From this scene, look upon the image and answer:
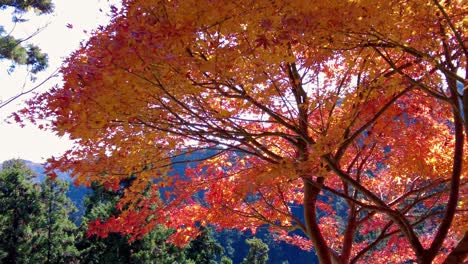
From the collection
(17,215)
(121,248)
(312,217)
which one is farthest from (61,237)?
(312,217)

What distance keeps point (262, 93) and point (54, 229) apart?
66.9 ft

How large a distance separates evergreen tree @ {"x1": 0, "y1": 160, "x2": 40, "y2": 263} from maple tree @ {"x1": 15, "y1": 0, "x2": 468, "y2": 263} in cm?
1624

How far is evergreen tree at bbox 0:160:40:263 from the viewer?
18172 millimetres

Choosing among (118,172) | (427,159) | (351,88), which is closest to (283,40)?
(351,88)

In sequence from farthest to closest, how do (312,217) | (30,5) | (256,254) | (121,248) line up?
(256,254) < (121,248) < (30,5) < (312,217)

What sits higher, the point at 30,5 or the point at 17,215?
the point at 30,5

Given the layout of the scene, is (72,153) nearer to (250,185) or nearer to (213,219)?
(250,185)

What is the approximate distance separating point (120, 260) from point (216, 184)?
39.3 ft

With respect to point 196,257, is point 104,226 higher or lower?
lower

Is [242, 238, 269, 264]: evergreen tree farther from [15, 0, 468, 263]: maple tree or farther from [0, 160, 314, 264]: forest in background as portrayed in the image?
[15, 0, 468, 263]: maple tree

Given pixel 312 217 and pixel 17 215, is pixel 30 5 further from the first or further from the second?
pixel 17 215

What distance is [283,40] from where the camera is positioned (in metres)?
2.79

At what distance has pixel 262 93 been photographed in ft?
12.5

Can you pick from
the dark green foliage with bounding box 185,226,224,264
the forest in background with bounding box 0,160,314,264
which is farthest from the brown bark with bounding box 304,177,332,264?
the dark green foliage with bounding box 185,226,224,264
